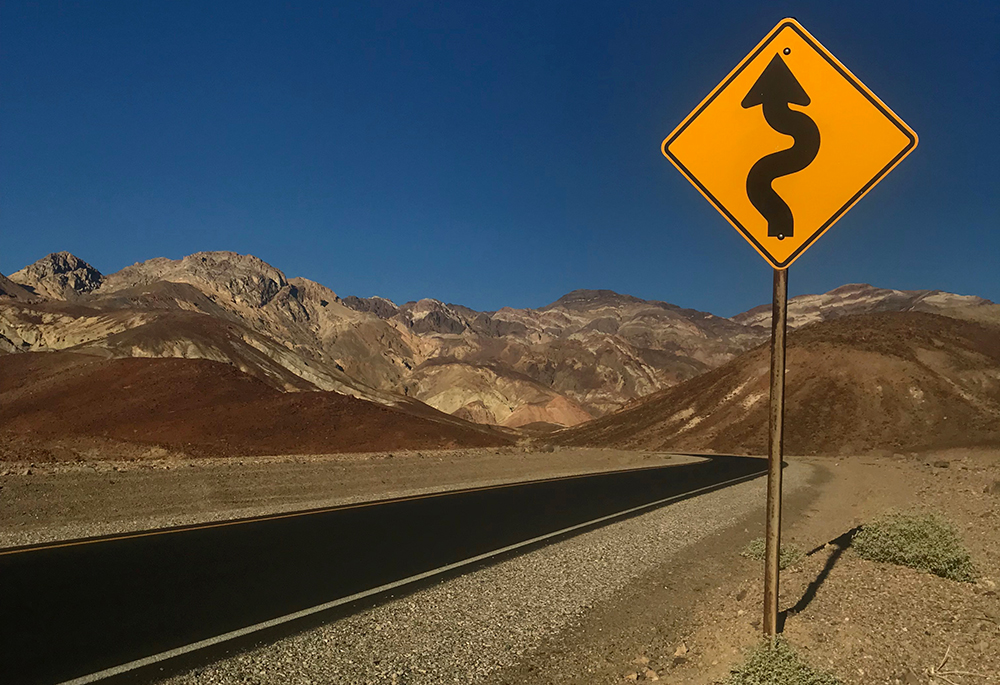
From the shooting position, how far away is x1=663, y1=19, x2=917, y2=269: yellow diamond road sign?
409 cm

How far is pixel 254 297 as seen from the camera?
174250 mm

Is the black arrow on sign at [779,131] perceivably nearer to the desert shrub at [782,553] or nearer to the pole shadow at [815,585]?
the pole shadow at [815,585]

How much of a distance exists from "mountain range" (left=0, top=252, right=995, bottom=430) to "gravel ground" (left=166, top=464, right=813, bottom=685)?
204 ft

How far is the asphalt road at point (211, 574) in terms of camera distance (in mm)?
6094

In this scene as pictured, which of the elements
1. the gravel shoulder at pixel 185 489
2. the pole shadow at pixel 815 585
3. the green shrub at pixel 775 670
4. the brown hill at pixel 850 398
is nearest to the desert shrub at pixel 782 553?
the pole shadow at pixel 815 585

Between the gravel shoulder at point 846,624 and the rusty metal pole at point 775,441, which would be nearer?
the rusty metal pole at point 775,441

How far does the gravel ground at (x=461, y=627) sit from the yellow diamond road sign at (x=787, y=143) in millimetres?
4546

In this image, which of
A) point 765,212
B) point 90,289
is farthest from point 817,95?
point 90,289

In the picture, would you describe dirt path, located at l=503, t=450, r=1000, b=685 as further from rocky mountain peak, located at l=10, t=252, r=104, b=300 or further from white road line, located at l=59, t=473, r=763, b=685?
rocky mountain peak, located at l=10, t=252, r=104, b=300

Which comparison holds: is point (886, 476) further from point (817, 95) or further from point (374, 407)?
point (374, 407)

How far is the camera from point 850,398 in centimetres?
6094

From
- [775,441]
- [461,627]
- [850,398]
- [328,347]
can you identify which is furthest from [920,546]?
[328,347]

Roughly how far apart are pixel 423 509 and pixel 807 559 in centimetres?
901

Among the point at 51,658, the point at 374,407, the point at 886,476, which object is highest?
the point at 374,407
